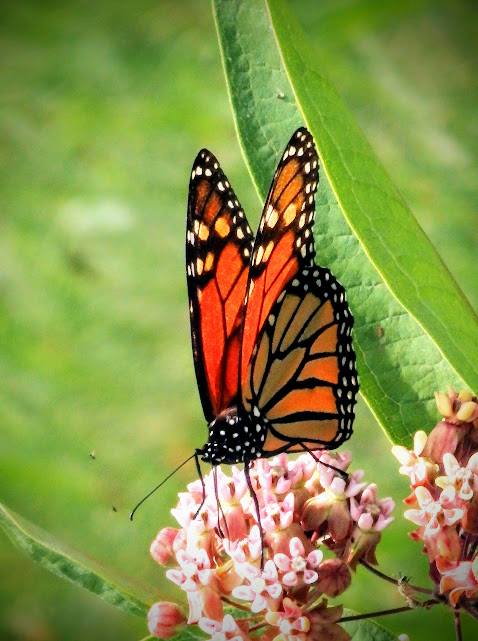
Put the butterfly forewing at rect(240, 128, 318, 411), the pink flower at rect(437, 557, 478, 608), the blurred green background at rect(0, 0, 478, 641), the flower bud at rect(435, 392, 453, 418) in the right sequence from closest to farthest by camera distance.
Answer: the pink flower at rect(437, 557, 478, 608), the flower bud at rect(435, 392, 453, 418), the butterfly forewing at rect(240, 128, 318, 411), the blurred green background at rect(0, 0, 478, 641)

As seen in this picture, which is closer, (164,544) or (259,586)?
(259,586)

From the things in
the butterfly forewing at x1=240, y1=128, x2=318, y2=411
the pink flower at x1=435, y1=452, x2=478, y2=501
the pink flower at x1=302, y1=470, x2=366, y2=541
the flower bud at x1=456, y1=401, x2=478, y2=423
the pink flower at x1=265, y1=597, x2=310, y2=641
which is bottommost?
the pink flower at x1=265, y1=597, x2=310, y2=641

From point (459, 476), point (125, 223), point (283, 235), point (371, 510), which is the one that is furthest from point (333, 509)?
point (125, 223)

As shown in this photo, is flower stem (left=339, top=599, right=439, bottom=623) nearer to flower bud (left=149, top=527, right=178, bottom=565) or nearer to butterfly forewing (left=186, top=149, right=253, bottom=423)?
flower bud (left=149, top=527, right=178, bottom=565)

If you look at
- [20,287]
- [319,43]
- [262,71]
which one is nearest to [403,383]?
[262,71]

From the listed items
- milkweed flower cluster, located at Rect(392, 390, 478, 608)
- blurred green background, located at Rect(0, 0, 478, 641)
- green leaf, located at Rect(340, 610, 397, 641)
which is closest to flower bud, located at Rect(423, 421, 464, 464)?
milkweed flower cluster, located at Rect(392, 390, 478, 608)

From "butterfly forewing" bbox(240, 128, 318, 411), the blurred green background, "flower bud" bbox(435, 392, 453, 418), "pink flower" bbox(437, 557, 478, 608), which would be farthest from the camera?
the blurred green background

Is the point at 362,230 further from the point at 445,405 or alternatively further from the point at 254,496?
the point at 254,496
